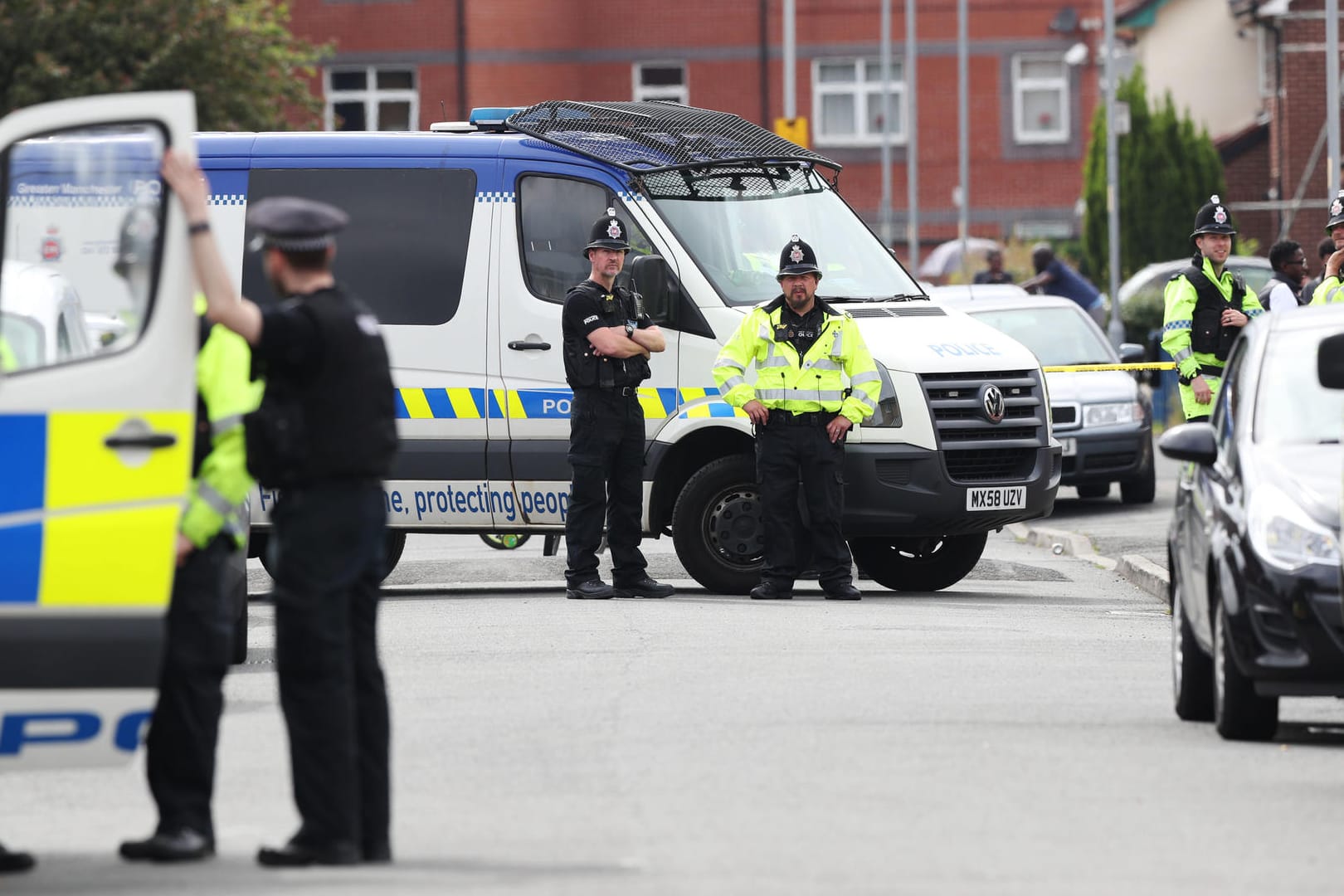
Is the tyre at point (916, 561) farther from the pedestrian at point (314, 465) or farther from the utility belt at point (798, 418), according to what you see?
the pedestrian at point (314, 465)

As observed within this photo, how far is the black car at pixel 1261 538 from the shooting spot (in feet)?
27.5

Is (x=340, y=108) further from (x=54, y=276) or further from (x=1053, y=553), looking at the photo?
(x=54, y=276)

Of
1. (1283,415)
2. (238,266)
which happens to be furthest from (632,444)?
(1283,415)

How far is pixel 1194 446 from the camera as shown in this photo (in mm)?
9258

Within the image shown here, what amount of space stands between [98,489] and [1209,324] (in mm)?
9178

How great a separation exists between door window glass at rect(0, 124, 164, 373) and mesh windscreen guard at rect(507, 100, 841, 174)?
7.25m

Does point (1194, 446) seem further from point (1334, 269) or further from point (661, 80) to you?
point (661, 80)

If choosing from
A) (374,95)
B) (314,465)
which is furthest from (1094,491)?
(374,95)

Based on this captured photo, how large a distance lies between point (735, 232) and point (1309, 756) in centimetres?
619

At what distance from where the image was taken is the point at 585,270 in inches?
547

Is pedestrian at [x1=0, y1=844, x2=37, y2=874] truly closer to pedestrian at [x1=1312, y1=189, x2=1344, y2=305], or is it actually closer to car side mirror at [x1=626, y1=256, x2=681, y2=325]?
car side mirror at [x1=626, y1=256, x2=681, y2=325]

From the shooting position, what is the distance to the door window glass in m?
6.46

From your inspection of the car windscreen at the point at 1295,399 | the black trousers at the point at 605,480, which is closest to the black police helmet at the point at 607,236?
the black trousers at the point at 605,480

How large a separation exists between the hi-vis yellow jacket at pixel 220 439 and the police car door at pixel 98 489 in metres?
0.34
